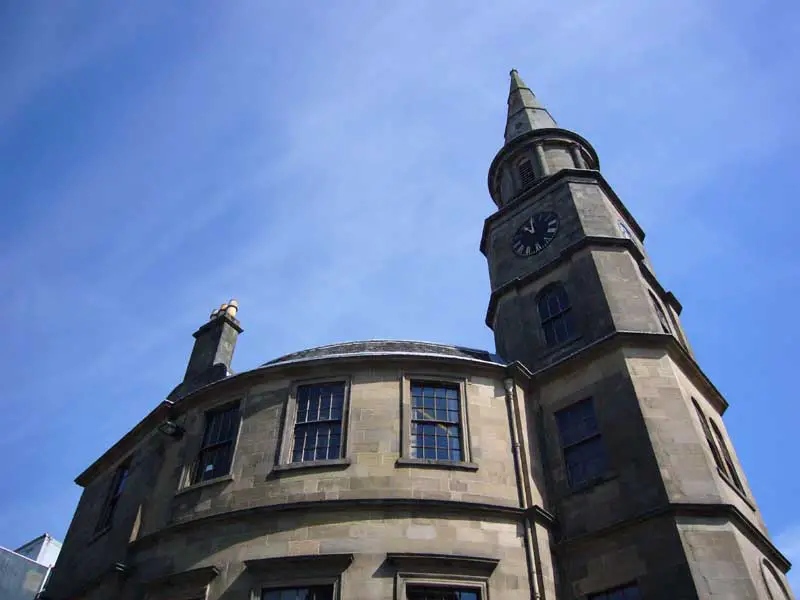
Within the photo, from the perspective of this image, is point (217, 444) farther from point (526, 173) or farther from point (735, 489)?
point (526, 173)

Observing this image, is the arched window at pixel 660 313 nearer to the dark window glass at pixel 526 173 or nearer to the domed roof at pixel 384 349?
the domed roof at pixel 384 349

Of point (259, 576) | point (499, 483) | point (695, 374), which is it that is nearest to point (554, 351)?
point (695, 374)

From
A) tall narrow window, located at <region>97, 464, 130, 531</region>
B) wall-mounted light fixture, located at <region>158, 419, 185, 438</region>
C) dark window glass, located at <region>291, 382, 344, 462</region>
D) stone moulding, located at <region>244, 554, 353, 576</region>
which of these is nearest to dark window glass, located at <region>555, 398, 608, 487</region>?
dark window glass, located at <region>291, 382, 344, 462</region>

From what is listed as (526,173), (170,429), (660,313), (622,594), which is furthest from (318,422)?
(526,173)

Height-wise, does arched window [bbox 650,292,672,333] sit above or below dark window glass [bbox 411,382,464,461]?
above

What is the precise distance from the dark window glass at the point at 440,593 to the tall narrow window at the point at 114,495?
400 inches

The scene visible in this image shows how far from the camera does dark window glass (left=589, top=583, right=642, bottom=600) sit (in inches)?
509

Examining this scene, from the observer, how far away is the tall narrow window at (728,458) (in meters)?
16.6

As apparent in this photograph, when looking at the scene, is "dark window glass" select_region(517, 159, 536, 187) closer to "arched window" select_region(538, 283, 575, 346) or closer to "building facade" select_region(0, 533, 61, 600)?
"arched window" select_region(538, 283, 575, 346)

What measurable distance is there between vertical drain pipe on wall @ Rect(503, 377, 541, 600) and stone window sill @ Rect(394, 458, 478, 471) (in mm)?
1149

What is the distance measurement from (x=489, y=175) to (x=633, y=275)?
400 inches

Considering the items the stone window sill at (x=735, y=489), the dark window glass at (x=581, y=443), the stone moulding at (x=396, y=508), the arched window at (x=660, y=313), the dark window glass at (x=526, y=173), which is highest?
the dark window glass at (x=526, y=173)

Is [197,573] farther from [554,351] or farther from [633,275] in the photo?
[633,275]

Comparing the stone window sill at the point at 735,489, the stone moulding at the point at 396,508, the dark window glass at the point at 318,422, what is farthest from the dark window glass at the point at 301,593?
the stone window sill at the point at 735,489
